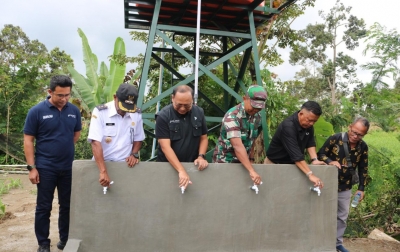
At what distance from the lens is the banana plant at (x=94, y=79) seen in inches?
400

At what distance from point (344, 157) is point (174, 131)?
6.36 feet

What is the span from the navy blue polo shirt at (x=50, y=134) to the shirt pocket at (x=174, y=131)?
40.3 inches

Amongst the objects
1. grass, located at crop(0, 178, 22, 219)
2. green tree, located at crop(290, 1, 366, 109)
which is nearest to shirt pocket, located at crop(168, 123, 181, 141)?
grass, located at crop(0, 178, 22, 219)

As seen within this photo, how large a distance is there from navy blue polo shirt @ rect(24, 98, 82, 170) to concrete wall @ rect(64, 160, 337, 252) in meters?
0.34

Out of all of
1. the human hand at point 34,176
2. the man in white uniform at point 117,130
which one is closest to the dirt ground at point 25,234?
the human hand at point 34,176

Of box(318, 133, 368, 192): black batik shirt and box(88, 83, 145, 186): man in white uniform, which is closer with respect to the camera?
box(88, 83, 145, 186): man in white uniform

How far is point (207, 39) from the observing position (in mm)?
9477

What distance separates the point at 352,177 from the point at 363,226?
3.15 m

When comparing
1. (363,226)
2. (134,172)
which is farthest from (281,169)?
(363,226)

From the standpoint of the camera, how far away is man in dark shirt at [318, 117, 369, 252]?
14.0 ft

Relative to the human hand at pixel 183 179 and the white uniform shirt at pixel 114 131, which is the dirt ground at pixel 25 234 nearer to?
Result: the white uniform shirt at pixel 114 131

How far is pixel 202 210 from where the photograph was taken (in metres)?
3.80

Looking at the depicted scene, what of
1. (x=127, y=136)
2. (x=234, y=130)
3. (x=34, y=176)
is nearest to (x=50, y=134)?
(x=34, y=176)

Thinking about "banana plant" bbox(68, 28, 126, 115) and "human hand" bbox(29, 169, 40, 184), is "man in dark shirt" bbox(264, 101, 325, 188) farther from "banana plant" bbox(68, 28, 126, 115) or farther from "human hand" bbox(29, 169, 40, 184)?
"banana plant" bbox(68, 28, 126, 115)
